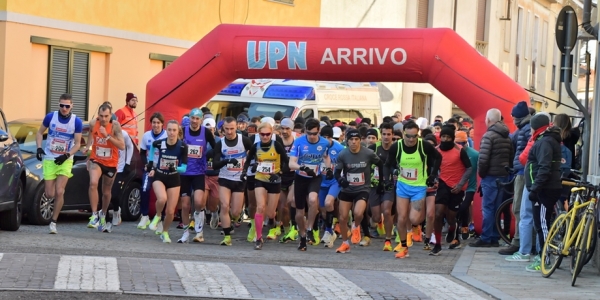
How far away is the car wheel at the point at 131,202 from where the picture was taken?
1798 centimetres

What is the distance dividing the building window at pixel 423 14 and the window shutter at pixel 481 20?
4.32 metres

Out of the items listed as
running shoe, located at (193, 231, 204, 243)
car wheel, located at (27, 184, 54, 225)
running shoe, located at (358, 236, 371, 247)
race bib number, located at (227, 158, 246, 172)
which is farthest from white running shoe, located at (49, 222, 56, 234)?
running shoe, located at (358, 236, 371, 247)

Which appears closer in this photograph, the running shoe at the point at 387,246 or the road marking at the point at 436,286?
the road marking at the point at 436,286

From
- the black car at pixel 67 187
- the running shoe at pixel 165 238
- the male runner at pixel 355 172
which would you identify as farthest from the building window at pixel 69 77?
the male runner at pixel 355 172

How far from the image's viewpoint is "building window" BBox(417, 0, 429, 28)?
1603 inches

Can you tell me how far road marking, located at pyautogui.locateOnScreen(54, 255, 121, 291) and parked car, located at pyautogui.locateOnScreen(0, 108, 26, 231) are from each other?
9.81 ft

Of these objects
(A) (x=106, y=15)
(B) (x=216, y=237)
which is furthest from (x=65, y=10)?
(B) (x=216, y=237)

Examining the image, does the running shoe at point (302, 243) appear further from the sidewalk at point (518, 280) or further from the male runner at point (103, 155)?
the male runner at point (103, 155)

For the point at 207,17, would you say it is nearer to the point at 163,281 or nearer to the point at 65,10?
the point at 65,10

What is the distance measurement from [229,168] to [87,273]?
470 cm

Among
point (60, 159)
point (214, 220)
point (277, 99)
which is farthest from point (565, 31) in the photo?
point (277, 99)

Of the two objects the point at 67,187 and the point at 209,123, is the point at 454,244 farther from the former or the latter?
the point at 67,187

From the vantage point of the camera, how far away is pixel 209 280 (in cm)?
1090

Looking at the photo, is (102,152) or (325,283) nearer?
(325,283)
